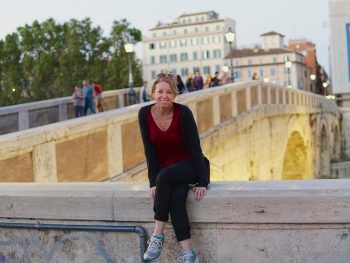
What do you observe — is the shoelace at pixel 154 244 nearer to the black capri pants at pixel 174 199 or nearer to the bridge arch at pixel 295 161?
→ the black capri pants at pixel 174 199

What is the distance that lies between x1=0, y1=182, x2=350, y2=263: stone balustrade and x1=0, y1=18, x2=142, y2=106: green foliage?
165ft

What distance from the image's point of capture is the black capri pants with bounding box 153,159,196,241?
3.74 metres

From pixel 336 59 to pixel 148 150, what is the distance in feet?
16.9

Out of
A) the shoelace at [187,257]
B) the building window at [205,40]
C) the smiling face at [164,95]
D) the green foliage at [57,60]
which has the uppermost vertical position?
the building window at [205,40]

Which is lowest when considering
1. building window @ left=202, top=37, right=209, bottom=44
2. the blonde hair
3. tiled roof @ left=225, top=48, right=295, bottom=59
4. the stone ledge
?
the stone ledge

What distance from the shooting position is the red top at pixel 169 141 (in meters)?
3.86

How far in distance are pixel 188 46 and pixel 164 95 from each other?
332 ft

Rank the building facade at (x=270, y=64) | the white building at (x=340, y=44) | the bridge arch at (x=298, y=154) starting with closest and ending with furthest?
the white building at (x=340, y=44), the bridge arch at (x=298, y=154), the building facade at (x=270, y=64)

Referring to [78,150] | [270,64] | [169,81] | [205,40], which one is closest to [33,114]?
[78,150]

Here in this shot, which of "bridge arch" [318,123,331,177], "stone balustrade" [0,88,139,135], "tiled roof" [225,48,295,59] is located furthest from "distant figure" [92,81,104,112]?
"tiled roof" [225,48,295,59]

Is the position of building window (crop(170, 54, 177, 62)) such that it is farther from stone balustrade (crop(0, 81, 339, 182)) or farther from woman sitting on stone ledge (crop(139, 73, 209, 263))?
woman sitting on stone ledge (crop(139, 73, 209, 263))

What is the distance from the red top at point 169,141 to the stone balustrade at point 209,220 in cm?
26

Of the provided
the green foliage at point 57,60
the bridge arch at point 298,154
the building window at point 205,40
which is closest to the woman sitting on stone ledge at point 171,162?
the bridge arch at point 298,154

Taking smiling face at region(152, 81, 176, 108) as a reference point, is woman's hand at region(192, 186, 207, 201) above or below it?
below
